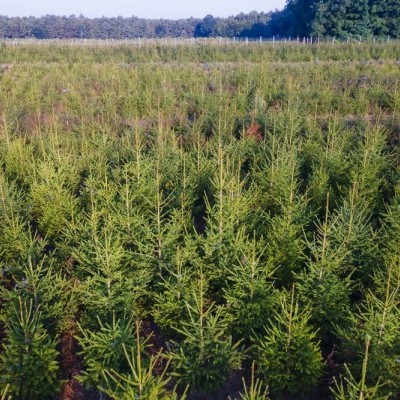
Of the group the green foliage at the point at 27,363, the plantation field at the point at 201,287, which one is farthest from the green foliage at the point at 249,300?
the green foliage at the point at 27,363

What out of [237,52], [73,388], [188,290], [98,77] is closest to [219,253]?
[188,290]

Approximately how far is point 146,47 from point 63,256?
1190 inches

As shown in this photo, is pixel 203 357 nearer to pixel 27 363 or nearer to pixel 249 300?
pixel 249 300

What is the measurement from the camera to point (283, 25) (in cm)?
5247

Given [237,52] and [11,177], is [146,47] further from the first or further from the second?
[11,177]

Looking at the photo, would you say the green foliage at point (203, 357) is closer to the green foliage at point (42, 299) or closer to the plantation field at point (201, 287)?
the plantation field at point (201, 287)

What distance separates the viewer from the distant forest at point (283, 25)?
41250 millimetres

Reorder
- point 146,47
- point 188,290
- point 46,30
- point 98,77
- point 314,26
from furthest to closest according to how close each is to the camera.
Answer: point 46,30, point 314,26, point 146,47, point 98,77, point 188,290

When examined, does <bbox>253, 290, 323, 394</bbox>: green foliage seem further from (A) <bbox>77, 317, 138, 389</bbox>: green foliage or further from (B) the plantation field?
(A) <bbox>77, 317, 138, 389</bbox>: green foliage

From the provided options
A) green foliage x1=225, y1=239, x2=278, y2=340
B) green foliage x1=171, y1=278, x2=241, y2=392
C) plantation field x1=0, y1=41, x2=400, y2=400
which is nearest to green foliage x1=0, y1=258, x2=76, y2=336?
plantation field x1=0, y1=41, x2=400, y2=400

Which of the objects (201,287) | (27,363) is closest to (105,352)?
(27,363)

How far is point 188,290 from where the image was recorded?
5355 mm

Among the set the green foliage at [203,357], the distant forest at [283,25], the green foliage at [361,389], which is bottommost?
the green foliage at [203,357]

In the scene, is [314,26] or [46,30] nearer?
[314,26]
